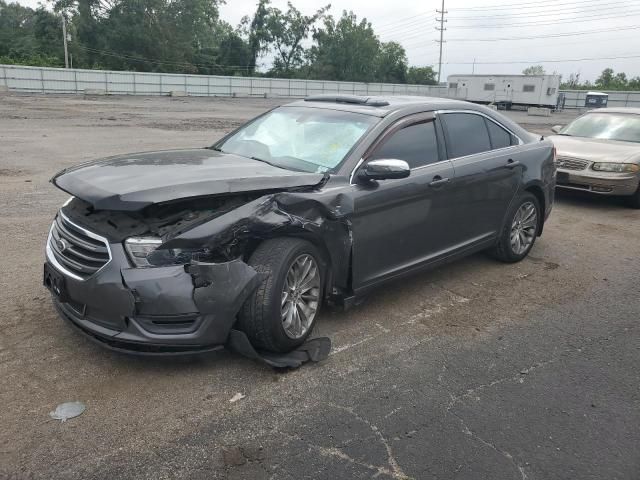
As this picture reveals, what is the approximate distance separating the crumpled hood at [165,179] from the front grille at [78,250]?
23 centimetres

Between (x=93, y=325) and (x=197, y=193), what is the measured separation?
3.33 feet

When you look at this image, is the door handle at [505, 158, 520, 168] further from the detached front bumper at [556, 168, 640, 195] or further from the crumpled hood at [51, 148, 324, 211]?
the detached front bumper at [556, 168, 640, 195]

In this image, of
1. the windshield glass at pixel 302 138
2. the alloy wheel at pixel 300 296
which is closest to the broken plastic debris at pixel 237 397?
the alloy wheel at pixel 300 296

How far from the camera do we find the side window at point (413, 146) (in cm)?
457

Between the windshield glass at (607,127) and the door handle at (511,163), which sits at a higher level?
the windshield glass at (607,127)

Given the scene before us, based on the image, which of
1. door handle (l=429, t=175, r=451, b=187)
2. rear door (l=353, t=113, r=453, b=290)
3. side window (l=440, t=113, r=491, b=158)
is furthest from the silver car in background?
door handle (l=429, t=175, r=451, b=187)

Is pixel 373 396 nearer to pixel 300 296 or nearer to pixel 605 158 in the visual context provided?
pixel 300 296

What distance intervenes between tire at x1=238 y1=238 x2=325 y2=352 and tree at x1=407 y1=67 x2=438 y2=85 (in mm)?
86646

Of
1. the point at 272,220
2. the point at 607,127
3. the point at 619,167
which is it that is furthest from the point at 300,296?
the point at 607,127

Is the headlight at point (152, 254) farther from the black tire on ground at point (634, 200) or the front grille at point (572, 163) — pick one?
the black tire on ground at point (634, 200)

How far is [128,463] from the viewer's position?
9.06 feet

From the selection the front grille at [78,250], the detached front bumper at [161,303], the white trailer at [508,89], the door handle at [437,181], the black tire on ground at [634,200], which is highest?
the white trailer at [508,89]

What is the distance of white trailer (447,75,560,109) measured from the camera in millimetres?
43531

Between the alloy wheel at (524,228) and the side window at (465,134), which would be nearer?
the side window at (465,134)
